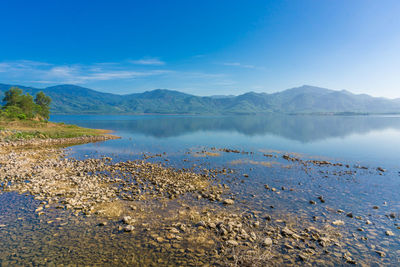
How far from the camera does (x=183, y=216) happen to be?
14.8 meters

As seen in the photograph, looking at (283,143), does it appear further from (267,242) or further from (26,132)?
(26,132)

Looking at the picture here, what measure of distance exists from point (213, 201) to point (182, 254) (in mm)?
7281

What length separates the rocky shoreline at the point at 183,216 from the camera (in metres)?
11.0

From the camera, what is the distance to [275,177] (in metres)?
25.7

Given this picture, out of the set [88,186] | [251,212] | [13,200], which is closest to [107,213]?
Result: [88,186]

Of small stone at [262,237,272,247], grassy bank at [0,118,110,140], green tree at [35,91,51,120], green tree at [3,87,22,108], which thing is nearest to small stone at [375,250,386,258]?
Answer: small stone at [262,237,272,247]

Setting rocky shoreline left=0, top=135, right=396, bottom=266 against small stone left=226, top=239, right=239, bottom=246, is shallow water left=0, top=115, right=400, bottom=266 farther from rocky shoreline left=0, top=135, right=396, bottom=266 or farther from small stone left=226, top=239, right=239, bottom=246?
small stone left=226, top=239, right=239, bottom=246

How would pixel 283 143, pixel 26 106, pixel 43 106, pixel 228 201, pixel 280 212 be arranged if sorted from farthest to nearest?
pixel 43 106 → pixel 26 106 → pixel 283 143 → pixel 228 201 → pixel 280 212

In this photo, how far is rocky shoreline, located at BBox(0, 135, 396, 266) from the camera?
1103 centimetres

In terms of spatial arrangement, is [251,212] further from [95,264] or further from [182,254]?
[95,264]

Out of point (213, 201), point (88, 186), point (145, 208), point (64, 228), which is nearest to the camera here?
point (64, 228)

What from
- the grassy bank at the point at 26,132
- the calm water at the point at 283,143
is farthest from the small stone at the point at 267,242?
the grassy bank at the point at 26,132

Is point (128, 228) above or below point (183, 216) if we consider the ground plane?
above

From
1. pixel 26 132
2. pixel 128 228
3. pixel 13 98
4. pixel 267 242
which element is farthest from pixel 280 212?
pixel 13 98
